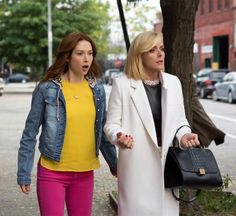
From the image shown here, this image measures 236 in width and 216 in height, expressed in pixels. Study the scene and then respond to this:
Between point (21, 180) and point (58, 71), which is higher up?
point (58, 71)

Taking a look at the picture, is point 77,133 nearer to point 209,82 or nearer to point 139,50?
point 139,50

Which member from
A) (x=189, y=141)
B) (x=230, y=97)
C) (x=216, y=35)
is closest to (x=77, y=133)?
(x=189, y=141)

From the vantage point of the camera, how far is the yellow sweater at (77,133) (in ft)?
12.5

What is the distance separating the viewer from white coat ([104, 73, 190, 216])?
3.70 meters

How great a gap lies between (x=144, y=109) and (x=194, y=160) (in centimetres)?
45

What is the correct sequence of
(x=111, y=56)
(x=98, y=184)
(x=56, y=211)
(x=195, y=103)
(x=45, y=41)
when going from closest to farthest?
(x=56, y=211)
(x=195, y=103)
(x=98, y=184)
(x=45, y=41)
(x=111, y=56)

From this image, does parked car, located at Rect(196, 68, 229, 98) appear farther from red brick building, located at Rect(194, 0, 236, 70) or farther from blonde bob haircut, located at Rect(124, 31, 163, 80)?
blonde bob haircut, located at Rect(124, 31, 163, 80)

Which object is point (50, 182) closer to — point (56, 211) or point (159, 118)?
point (56, 211)

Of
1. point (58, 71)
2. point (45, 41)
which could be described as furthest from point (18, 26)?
point (58, 71)

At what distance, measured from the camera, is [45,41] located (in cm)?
3706

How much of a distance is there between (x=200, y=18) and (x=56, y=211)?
56.2 m

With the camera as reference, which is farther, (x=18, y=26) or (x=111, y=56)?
(x=111, y=56)

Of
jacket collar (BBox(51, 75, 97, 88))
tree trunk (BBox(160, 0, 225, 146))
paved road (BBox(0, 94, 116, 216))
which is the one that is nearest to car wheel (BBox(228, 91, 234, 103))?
paved road (BBox(0, 94, 116, 216))

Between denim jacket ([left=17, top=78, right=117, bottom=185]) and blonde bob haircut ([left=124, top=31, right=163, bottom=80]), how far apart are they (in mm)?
305
